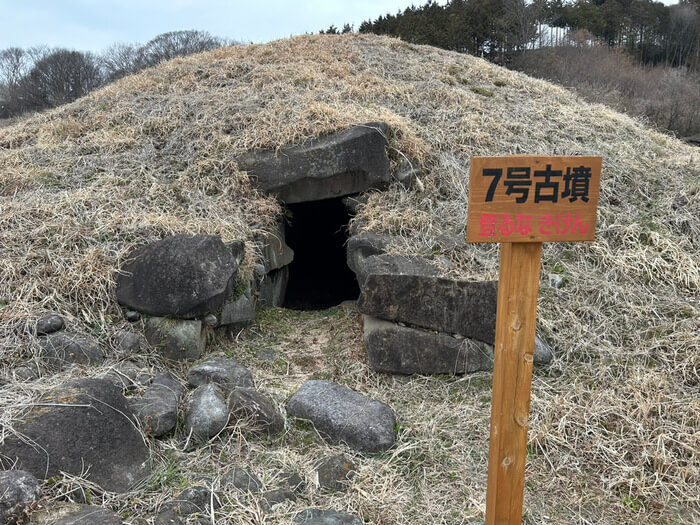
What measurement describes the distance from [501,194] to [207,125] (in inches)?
200

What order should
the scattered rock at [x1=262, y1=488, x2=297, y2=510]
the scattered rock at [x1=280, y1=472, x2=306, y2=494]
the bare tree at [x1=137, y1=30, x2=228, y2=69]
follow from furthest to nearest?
the bare tree at [x1=137, y1=30, x2=228, y2=69] < the scattered rock at [x1=280, y1=472, x2=306, y2=494] < the scattered rock at [x1=262, y1=488, x2=297, y2=510]

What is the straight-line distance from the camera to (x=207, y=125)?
6211 millimetres

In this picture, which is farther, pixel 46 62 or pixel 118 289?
pixel 46 62

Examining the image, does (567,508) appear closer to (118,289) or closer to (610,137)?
(118,289)

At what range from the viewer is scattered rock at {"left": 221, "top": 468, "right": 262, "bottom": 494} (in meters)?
2.74

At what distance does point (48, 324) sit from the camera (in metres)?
3.69

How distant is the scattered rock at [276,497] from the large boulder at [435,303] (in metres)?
1.61

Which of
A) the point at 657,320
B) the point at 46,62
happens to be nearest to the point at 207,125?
the point at 657,320

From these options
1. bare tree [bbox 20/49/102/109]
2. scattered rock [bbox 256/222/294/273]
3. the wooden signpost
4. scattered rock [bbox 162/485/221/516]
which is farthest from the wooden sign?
bare tree [bbox 20/49/102/109]

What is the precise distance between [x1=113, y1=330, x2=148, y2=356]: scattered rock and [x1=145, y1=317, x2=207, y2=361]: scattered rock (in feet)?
0.21

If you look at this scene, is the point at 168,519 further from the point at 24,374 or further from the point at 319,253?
the point at 319,253

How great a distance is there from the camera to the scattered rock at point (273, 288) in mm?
5173

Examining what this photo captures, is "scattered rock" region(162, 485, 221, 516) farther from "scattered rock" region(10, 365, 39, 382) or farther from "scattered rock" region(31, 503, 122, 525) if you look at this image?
"scattered rock" region(10, 365, 39, 382)

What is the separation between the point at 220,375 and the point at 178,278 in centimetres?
93
